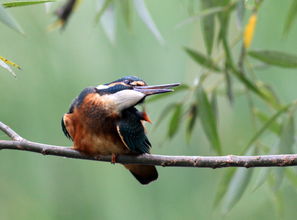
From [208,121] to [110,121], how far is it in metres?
0.31

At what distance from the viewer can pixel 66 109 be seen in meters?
2.24

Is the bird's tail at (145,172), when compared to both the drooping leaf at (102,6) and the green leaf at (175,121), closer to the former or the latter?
the green leaf at (175,121)

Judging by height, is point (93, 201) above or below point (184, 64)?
below

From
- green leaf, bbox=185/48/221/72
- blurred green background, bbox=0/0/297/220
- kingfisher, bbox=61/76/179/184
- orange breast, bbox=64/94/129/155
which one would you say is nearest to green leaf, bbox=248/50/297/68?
green leaf, bbox=185/48/221/72

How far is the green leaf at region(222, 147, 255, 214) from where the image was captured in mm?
1464

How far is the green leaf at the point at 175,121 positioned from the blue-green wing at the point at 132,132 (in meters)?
0.26

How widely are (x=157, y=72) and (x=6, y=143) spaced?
4.12 feet

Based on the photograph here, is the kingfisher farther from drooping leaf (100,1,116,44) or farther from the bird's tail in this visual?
drooping leaf (100,1,116,44)

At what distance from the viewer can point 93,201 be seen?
2316mm

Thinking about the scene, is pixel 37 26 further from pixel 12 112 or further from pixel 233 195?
pixel 233 195

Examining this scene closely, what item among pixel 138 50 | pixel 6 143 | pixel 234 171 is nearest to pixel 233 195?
pixel 234 171

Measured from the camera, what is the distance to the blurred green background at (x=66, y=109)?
2.17m

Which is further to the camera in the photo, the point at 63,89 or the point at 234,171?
the point at 63,89

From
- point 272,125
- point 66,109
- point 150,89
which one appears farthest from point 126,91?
point 66,109
